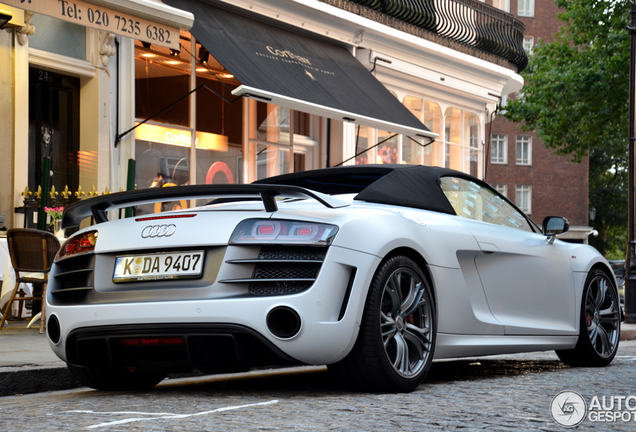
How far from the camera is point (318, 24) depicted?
15.5 metres

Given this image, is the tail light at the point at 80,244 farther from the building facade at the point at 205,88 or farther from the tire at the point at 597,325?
the building facade at the point at 205,88

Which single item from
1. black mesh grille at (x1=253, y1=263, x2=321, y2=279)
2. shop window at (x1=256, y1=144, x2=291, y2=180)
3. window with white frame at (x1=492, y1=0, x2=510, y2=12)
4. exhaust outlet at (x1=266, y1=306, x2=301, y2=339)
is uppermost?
window with white frame at (x1=492, y1=0, x2=510, y2=12)

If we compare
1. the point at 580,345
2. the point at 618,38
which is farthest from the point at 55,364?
the point at 618,38

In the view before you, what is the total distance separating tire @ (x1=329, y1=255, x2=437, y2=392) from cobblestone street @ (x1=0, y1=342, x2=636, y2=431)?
0.10m

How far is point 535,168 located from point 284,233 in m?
Answer: 56.8

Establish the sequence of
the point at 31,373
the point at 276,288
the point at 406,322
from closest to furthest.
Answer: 1. the point at 276,288
2. the point at 406,322
3. the point at 31,373

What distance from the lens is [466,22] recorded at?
19938 millimetres

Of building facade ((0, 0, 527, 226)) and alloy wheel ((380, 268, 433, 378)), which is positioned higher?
building facade ((0, 0, 527, 226))

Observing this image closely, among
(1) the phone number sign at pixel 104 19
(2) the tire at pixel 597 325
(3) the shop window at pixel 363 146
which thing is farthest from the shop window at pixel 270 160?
(2) the tire at pixel 597 325

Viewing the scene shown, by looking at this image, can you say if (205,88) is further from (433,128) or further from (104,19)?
(433,128)

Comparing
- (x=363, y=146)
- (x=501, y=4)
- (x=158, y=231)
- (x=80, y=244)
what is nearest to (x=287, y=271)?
(x=158, y=231)

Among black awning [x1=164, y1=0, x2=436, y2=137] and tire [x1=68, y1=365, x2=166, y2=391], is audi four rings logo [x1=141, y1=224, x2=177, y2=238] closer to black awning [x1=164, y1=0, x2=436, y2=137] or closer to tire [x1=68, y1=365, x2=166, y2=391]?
tire [x1=68, y1=365, x2=166, y2=391]

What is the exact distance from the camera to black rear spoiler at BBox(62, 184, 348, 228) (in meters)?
4.44

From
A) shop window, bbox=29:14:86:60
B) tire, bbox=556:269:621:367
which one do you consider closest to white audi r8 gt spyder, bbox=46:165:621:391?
tire, bbox=556:269:621:367
